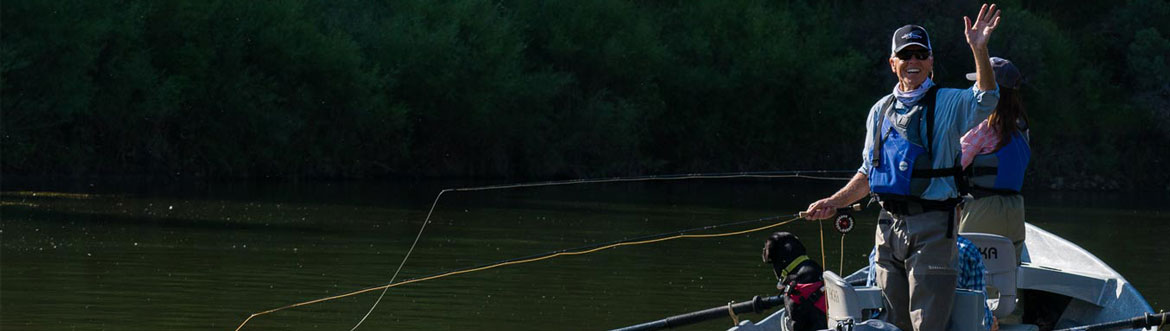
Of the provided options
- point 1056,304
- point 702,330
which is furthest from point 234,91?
point 1056,304

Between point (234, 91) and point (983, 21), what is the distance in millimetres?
36494

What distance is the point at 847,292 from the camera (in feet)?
22.0

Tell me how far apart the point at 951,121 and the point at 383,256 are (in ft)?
40.0

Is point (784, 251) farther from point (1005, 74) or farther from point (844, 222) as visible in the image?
point (1005, 74)

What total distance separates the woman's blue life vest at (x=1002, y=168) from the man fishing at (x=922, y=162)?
72.9 inches

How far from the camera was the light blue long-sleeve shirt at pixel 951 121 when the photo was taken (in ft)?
20.7

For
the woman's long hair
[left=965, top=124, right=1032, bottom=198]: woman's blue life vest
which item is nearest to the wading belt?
the woman's long hair

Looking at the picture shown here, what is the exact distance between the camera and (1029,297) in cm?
974

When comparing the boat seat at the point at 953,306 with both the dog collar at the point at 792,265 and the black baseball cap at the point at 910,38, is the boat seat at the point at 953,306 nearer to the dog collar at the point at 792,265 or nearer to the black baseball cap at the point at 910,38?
the black baseball cap at the point at 910,38

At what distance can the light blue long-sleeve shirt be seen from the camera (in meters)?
6.30

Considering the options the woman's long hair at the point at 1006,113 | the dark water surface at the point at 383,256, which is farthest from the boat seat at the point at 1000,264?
the dark water surface at the point at 383,256

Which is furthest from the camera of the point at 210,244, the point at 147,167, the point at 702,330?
the point at 147,167

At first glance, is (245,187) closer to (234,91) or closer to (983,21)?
(234,91)

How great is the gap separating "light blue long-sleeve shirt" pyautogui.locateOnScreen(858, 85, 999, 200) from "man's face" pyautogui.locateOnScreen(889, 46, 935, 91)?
3.8 inches
